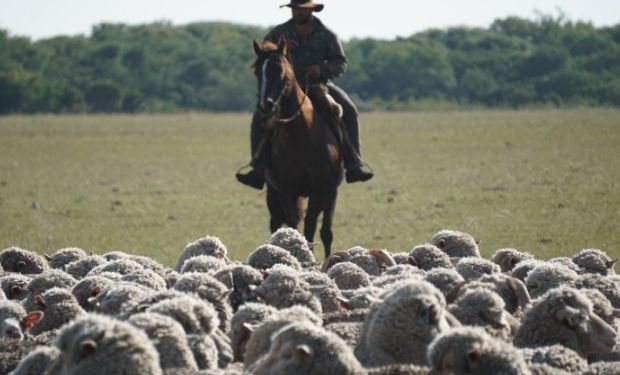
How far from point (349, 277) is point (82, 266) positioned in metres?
1.87

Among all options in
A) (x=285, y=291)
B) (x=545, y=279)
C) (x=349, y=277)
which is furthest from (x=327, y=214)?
(x=285, y=291)

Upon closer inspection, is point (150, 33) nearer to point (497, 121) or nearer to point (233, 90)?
point (233, 90)

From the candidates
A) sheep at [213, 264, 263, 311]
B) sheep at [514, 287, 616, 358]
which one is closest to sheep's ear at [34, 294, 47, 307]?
sheep at [213, 264, 263, 311]

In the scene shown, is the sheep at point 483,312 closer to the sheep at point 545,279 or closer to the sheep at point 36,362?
the sheep at point 545,279

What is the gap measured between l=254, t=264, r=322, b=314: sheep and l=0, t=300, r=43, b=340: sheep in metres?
1.16

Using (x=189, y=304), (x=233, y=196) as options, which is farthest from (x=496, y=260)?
(x=233, y=196)

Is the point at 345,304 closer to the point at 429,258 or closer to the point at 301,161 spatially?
the point at 429,258

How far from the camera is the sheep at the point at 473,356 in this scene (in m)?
5.74

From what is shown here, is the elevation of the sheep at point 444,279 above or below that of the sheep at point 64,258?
above

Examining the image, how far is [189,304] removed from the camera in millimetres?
6781

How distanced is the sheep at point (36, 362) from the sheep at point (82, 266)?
3.65m

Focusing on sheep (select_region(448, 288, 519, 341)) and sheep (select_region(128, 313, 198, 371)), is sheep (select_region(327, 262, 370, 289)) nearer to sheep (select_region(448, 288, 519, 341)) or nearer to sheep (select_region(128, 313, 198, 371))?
sheep (select_region(448, 288, 519, 341))

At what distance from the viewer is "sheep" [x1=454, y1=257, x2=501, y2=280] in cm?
920

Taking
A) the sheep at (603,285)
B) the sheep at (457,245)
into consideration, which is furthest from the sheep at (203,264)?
the sheep at (457,245)
